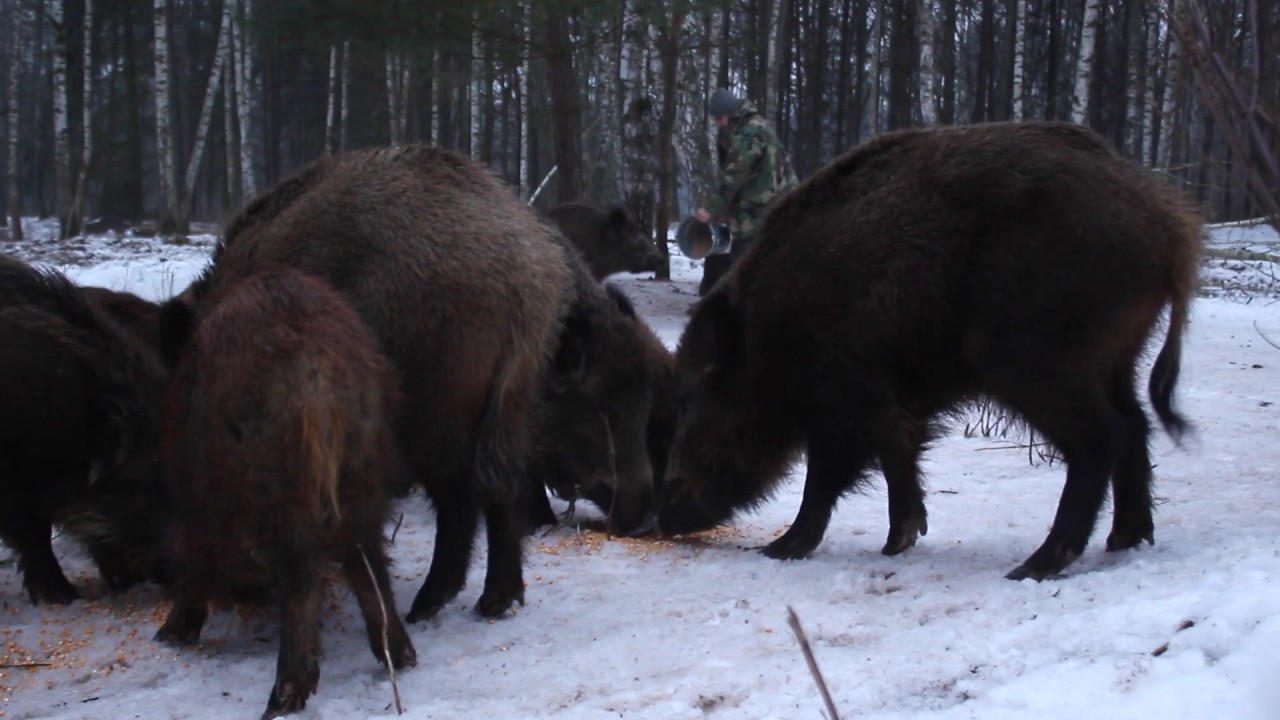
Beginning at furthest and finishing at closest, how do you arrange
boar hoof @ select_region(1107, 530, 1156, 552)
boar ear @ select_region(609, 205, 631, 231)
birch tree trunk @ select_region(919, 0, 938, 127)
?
birch tree trunk @ select_region(919, 0, 938, 127), boar ear @ select_region(609, 205, 631, 231), boar hoof @ select_region(1107, 530, 1156, 552)

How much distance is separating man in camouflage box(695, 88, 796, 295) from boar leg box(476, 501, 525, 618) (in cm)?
726

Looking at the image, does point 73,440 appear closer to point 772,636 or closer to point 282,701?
point 282,701

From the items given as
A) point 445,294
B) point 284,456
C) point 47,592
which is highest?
point 445,294

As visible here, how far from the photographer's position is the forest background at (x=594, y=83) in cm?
972

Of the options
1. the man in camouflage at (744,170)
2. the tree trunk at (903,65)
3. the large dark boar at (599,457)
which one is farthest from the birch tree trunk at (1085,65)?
the large dark boar at (599,457)

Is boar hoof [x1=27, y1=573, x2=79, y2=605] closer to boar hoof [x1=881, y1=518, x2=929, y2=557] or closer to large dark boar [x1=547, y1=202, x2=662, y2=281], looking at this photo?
boar hoof [x1=881, y1=518, x2=929, y2=557]

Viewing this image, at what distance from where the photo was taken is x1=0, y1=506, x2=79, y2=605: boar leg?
4078 millimetres

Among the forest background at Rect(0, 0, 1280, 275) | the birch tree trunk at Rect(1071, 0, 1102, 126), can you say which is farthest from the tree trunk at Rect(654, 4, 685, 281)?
the birch tree trunk at Rect(1071, 0, 1102, 126)

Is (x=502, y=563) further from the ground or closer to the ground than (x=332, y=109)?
closer to the ground

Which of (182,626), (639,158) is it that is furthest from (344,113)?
(182,626)

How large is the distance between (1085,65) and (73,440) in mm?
19275

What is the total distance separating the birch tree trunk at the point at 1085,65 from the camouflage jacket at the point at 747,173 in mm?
10187

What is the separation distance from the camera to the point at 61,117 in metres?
25.2

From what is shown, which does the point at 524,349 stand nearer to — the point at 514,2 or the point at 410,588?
the point at 410,588
